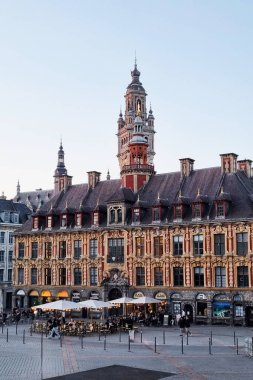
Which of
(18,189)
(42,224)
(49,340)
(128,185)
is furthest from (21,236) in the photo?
(18,189)

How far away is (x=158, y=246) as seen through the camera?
58.9 meters

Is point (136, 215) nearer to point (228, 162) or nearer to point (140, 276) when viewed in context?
point (140, 276)

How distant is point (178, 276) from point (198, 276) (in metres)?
2.26

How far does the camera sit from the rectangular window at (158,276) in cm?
5838

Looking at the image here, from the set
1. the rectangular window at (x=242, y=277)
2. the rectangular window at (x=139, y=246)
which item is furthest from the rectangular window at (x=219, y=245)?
the rectangular window at (x=139, y=246)

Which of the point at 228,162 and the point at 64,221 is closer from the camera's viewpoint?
the point at 228,162

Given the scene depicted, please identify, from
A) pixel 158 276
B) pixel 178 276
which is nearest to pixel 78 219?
pixel 158 276

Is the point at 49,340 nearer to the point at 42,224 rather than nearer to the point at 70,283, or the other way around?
the point at 70,283

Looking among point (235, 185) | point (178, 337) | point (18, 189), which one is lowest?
point (178, 337)

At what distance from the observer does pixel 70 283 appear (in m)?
64.7

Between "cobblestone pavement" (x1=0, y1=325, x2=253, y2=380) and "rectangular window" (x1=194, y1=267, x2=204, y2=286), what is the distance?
36.5 feet

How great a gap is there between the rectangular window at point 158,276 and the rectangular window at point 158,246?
145 cm

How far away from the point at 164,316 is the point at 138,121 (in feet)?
88.0

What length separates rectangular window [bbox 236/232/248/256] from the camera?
5333 centimetres
